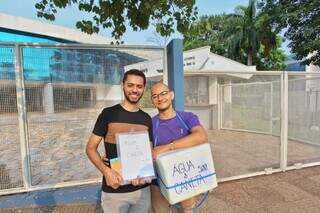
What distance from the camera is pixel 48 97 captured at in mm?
4398

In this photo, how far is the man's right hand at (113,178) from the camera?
2.20 metres

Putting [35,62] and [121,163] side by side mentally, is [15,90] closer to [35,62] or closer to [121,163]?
[35,62]

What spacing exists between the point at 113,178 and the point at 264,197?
336cm

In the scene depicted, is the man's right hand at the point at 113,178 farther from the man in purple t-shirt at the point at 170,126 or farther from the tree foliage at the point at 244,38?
the tree foliage at the point at 244,38

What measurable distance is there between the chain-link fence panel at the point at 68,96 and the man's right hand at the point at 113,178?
2336mm

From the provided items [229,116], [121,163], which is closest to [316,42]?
[229,116]

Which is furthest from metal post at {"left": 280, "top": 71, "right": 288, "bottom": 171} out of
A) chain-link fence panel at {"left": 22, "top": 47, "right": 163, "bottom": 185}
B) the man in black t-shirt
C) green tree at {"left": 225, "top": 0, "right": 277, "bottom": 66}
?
green tree at {"left": 225, "top": 0, "right": 277, "bottom": 66}

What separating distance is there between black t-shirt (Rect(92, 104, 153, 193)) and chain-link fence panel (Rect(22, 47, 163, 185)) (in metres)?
2.09

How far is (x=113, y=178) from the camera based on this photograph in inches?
86.7

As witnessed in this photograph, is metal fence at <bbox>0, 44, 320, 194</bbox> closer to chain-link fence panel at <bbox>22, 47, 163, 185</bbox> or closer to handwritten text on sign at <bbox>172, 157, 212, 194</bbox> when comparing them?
chain-link fence panel at <bbox>22, 47, 163, 185</bbox>

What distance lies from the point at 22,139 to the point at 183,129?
2863 mm

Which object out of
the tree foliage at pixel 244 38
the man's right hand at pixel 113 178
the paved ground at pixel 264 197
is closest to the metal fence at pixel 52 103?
the paved ground at pixel 264 197

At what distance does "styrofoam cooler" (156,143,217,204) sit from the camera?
7.71 feet

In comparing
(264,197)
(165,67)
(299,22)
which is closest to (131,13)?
(165,67)
